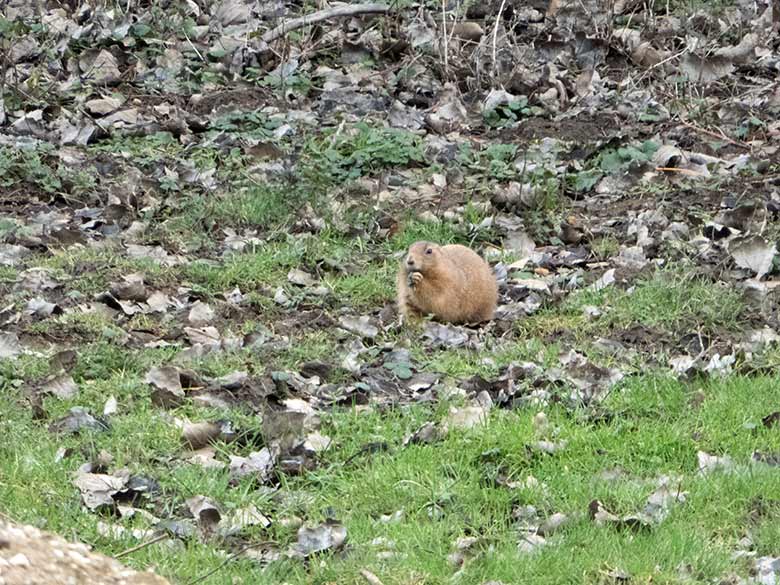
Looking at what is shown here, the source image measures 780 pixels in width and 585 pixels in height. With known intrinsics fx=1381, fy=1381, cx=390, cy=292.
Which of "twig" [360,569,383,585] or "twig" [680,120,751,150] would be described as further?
"twig" [680,120,751,150]

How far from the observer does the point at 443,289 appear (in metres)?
8.29

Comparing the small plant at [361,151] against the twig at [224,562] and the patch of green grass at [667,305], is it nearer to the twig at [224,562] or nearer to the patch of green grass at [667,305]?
the patch of green grass at [667,305]

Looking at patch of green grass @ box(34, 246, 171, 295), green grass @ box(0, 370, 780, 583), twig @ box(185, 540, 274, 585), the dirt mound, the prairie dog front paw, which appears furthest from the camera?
patch of green grass @ box(34, 246, 171, 295)

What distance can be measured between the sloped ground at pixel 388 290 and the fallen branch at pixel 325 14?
8cm

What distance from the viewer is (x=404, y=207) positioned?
393 inches

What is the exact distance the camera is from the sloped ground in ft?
18.1

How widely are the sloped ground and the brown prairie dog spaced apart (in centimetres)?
14

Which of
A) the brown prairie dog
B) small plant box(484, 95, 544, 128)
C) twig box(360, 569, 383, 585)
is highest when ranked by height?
twig box(360, 569, 383, 585)

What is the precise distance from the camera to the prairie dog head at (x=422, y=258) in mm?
8289

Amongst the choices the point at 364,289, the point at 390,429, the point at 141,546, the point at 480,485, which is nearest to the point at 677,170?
the point at 364,289

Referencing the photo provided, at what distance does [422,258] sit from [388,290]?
0.55 metres

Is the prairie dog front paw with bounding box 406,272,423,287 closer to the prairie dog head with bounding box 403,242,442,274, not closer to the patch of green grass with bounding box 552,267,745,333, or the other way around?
the prairie dog head with bounding box 403,242,442,274

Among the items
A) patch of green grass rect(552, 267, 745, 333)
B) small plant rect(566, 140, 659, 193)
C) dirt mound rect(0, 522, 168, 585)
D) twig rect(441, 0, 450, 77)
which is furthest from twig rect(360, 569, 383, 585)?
twig rect(441, 0, 450, 77)

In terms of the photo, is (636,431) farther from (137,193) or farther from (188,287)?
(137,193)
